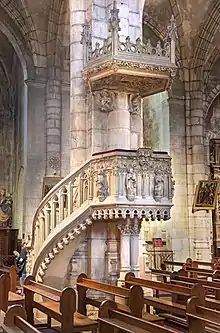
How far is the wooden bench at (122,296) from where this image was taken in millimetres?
6074

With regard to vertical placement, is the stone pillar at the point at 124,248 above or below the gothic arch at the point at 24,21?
below

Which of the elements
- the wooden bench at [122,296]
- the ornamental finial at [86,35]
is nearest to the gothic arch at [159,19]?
the ornamental finial at [86,35]

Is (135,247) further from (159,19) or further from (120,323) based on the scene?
(159,19)

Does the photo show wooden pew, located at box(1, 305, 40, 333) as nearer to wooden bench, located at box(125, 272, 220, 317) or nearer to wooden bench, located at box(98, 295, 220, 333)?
wooden bench, located at box(98, 295, 220, 333)

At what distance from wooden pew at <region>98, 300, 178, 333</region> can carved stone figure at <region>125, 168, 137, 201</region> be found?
3702 mm

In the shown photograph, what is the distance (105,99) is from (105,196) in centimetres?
243

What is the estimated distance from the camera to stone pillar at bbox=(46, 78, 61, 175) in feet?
56.6

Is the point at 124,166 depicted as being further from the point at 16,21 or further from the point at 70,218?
the point at 16,21

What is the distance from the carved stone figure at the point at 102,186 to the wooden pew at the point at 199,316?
327 cm

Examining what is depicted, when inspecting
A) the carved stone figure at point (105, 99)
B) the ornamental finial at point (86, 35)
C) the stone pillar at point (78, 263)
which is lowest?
the stone pillar at point (78, 263)

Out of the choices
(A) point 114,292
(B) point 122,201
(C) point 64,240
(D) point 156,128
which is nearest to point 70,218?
(C) point 64,240

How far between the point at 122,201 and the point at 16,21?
11108mm

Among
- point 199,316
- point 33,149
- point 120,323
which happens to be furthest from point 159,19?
point 120,323

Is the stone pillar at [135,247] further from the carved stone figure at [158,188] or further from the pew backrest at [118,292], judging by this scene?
the pew backrest at [118,292]
